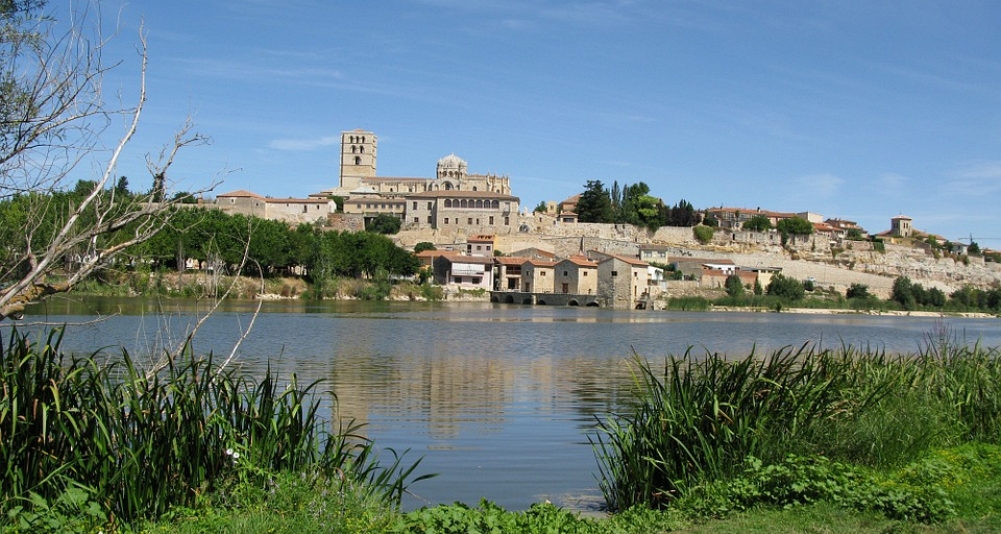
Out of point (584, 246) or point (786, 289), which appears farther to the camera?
point (584, 246)

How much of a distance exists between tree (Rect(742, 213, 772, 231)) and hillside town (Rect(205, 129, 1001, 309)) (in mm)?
116

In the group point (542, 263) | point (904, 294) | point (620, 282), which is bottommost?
point (904, 294)

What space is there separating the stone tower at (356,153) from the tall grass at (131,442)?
4796 inches

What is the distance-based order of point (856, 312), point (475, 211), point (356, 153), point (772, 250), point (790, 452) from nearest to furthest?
point (790, 452)
point (856, 312)
point (475, 211)
point (772, 250)
point (356, 153)

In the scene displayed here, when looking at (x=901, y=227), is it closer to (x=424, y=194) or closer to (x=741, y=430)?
(x=424, y=194)

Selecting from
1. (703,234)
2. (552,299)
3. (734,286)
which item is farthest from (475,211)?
(734,286)

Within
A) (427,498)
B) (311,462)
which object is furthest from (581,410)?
(311,462)

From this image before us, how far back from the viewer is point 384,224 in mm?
94562

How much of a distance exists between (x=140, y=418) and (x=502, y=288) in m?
73.1

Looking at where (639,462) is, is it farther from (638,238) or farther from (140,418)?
(638,238)

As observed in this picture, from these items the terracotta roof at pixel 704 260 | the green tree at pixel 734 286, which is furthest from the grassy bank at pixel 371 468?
the terracotta roof at pixel 704 260

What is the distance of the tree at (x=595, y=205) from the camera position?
10000 centimetres

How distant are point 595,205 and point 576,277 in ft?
85.8

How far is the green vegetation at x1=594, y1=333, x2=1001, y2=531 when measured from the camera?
637 cm
